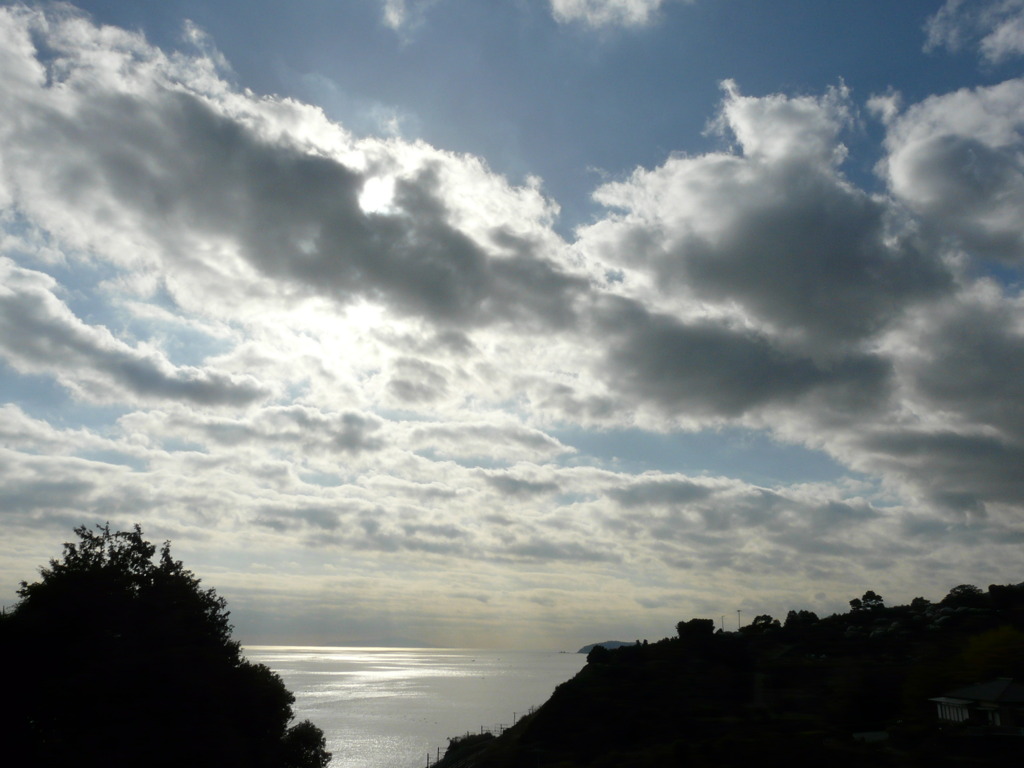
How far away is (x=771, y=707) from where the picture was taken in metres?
30.9

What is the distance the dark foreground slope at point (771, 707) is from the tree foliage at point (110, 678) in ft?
37.4

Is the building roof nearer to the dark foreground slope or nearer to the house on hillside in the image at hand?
the house on hillside

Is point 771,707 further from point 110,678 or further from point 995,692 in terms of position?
point 110,678

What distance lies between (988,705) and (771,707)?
28.1ft

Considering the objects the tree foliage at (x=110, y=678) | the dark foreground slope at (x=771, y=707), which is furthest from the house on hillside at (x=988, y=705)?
the tree foliage at (x=110, y=678)

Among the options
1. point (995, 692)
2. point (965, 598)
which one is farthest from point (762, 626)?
point (995, 692)

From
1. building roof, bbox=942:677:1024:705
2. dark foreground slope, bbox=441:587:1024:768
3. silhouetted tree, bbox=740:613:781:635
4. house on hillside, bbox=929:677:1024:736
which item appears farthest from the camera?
silhouetted tree, bbox=740:613:781:635

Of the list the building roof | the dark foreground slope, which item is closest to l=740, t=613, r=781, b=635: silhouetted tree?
the dark foreground slope

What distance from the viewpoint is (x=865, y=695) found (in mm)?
28750

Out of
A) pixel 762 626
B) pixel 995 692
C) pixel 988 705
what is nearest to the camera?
pixel 988 705

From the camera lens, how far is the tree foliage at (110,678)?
26312mm

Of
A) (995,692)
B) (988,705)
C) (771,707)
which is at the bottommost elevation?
(771,707)

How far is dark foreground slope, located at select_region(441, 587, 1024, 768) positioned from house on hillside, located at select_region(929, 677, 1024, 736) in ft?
2.89

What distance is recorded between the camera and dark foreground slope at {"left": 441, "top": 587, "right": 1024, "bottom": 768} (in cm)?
1510
